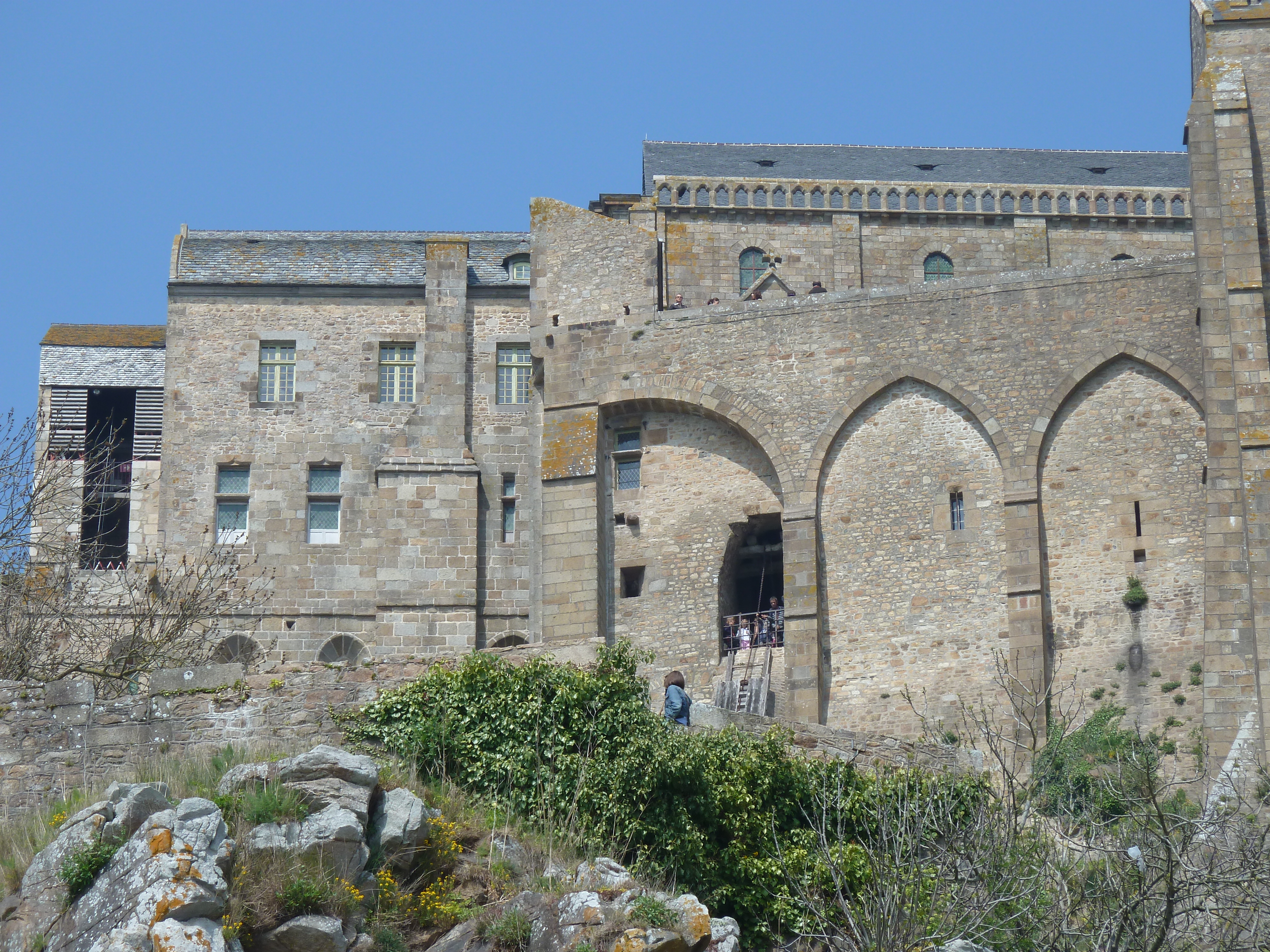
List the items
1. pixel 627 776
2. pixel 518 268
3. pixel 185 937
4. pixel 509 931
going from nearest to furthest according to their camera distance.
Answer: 1. pixel 185 937
2. pixel 509 931
3. pixel 627 776
4. pixel 518 268

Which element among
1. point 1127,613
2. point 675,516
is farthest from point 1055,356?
point 675,516

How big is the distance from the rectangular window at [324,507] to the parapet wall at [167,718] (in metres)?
15.5

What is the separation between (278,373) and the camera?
39344 mm

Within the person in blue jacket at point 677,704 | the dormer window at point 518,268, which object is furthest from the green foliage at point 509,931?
the dormer window at point 518,268

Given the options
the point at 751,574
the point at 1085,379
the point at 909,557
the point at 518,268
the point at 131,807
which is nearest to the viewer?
the point at 131,807

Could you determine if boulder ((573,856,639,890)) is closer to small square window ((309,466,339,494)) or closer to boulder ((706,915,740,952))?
boulder ((706,915,740,952))

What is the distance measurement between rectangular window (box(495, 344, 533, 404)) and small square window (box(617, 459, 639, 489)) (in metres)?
4.24

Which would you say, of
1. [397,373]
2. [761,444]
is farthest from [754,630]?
[397,373]

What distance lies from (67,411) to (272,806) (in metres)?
25.0

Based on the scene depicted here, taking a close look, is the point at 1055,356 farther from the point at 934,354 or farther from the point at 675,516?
the point at 675,516

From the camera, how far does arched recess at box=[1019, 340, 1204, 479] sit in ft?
108

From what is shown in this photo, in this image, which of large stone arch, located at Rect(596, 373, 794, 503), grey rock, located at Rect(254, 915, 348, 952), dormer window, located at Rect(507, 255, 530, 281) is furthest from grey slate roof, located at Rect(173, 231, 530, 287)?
grey rock, located at Rect(254, 915, 348, 952)

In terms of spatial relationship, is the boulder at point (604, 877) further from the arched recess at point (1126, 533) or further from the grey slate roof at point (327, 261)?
the grey slate roof at point (327, 261)

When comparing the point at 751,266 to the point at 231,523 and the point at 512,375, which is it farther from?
the point at 231,523
